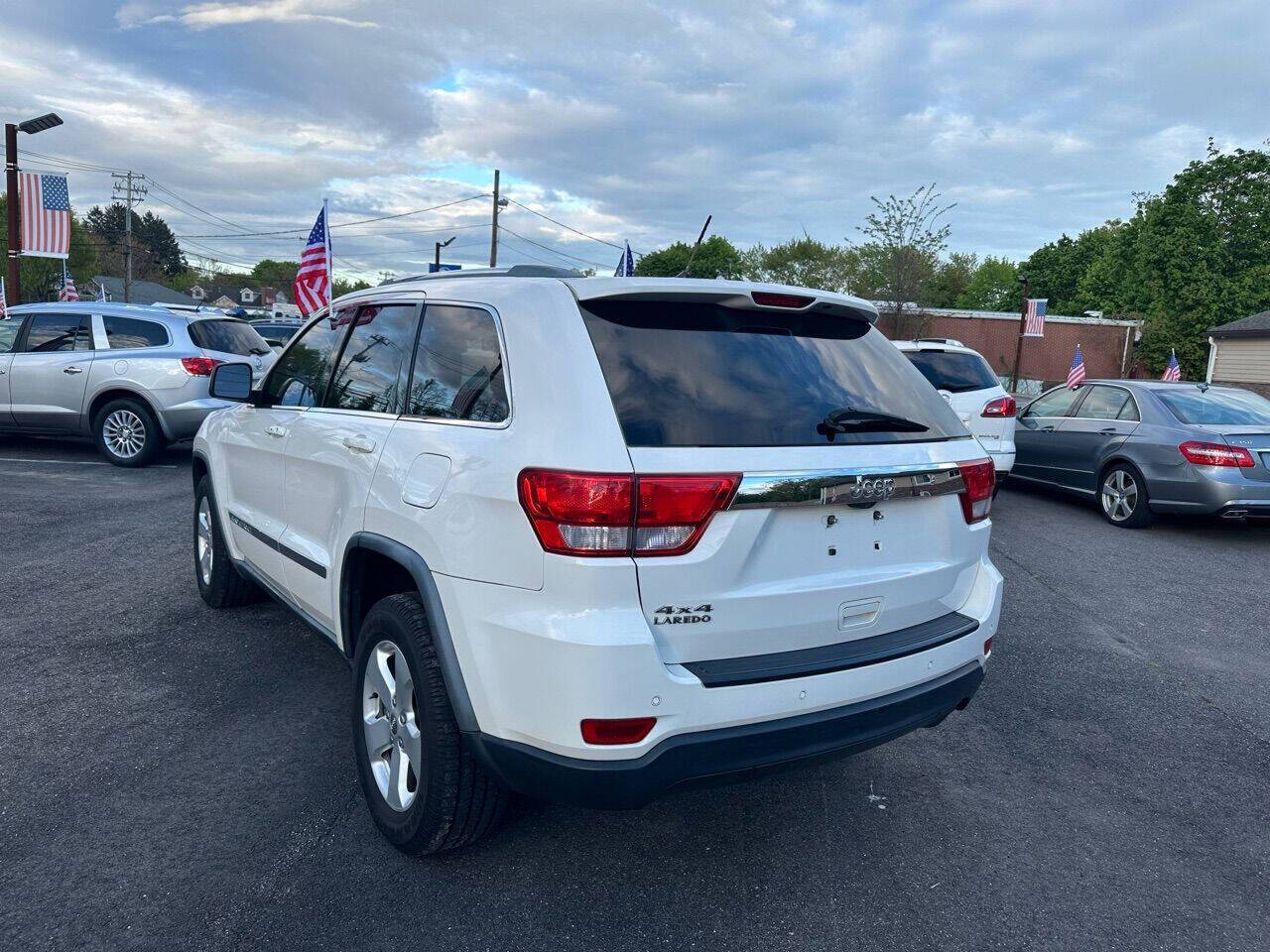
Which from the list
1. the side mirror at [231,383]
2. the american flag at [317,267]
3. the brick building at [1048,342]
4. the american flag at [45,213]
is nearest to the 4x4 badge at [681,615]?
the side mirror at [231,383]

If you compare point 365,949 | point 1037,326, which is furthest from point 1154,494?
point 1037,326

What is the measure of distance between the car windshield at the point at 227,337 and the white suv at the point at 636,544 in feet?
28.0

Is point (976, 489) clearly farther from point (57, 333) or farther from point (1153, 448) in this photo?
point (57, 333)

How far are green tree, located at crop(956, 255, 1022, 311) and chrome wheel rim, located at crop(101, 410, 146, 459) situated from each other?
244 feet

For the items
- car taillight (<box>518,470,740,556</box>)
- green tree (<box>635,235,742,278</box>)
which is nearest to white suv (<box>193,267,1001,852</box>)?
car taillight (<box>518,470,740,556</box>)

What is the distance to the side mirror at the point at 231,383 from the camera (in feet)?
14.7

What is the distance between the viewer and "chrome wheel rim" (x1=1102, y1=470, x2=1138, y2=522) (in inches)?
354

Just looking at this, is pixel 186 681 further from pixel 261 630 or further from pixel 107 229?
pixel 107 229

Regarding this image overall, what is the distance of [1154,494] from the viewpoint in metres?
8.67

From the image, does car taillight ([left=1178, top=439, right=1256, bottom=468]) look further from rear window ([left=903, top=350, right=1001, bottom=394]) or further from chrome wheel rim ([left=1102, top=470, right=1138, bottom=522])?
rear window ([left=903, top=350, right=1001, bottom=394])

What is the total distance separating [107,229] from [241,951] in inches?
5233

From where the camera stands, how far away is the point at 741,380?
2.62 metres

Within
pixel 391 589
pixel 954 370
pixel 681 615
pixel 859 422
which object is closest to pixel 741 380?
pixel 859 422

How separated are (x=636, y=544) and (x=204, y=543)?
13.0 feet
